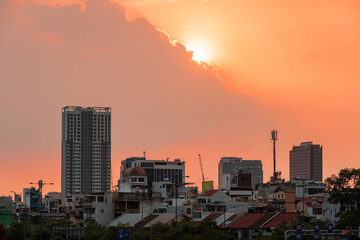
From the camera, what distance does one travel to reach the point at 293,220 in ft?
544

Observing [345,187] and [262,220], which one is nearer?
[345,187]

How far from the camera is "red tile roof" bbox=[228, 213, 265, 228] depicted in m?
177

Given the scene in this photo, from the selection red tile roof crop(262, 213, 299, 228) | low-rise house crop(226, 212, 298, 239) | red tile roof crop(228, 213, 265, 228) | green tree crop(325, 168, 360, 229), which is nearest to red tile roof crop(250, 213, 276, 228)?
low-rise house crop(226, 212, 298, 239)

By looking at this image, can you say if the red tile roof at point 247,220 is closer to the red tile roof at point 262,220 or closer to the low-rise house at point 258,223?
the low-rise house at point 258,223

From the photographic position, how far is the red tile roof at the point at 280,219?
169 m

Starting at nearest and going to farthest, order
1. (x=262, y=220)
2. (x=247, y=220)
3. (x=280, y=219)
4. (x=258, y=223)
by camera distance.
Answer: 1. (x=280, y=219)
2. (x=258, y=223)
3. (x=262, y=220)
4. (x=247, y=220)

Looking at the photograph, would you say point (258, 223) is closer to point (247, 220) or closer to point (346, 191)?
point (247, 220)

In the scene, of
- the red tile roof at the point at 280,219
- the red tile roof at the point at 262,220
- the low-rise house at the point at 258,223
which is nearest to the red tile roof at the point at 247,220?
the low-rise house at the point at 258,223

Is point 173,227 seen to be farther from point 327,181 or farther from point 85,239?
point 327,181

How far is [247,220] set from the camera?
181 meters

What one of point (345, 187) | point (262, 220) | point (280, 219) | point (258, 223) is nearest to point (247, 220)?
point (262, 220)

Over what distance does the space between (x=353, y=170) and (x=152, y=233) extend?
44.6m

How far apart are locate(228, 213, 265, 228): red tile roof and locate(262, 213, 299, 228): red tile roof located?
17.0ft

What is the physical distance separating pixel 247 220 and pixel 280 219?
35.4 ft
